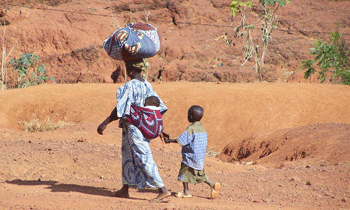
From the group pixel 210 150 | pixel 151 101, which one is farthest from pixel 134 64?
pixel 210 150

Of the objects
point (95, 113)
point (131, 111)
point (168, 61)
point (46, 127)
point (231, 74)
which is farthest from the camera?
point (168, 61)

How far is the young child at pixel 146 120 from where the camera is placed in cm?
367

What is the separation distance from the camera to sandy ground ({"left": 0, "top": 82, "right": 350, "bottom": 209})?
4.04 m

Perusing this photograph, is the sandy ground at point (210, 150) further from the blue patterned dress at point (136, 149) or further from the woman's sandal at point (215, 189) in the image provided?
the blue patterned dress at point (136, 149)

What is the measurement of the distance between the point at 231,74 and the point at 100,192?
15.1 meters

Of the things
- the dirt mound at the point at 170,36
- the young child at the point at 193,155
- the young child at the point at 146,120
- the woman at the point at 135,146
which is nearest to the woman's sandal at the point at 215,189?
the young child at the point at 193,155

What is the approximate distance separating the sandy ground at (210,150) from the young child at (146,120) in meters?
0.68

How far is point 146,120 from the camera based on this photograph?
12.1 feet

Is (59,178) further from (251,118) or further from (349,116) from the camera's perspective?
(349,116)

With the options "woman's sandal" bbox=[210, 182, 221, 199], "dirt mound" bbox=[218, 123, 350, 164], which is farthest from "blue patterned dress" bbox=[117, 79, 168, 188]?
"dirt mound" bbox=[218, 123, 350, 164]

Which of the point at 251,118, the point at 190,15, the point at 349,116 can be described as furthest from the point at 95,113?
the point at 190,15

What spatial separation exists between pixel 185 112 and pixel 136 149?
7607 millimetres

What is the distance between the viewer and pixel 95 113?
1162cm

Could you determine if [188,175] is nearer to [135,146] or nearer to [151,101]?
[135,146]
